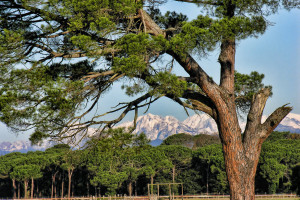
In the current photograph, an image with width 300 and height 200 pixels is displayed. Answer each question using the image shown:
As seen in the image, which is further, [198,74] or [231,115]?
[198,74]

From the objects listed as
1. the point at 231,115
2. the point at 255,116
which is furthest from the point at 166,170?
the point at 231,115

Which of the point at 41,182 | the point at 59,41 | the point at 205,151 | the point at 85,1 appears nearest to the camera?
the point at 85,1

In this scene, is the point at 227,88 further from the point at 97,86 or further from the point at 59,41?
the point at 59,41

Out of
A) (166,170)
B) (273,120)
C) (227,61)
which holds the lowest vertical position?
(166,170)

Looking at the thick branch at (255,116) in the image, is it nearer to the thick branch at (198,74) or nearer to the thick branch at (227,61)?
the thick branch at (227,61)

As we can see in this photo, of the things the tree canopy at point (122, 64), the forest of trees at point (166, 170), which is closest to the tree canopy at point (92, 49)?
the tree canopy at point (122, 64)

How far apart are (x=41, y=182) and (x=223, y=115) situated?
54.1 meters

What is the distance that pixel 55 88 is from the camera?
8.38m

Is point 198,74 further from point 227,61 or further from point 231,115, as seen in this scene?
point 231,115

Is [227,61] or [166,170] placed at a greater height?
[227,61]

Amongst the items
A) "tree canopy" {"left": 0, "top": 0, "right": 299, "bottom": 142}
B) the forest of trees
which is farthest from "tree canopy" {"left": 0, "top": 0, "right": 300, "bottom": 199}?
the forest of trees

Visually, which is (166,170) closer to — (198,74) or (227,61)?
(227,61)

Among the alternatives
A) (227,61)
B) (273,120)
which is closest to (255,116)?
(273,120)

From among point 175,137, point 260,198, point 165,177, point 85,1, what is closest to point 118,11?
point 85,1
